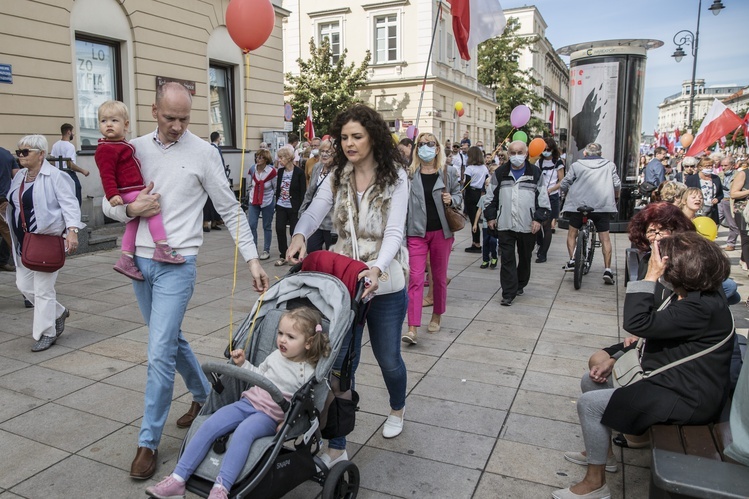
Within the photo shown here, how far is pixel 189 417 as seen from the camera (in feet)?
13.3

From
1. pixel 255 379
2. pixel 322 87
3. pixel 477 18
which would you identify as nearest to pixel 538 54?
pixel 322 87

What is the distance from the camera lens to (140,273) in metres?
3.50

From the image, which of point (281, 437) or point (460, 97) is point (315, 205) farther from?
point (460, 97)

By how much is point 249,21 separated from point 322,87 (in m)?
27.3

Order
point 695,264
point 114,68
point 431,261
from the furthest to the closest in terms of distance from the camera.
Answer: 1. point 114,68
2. point 431,261
3. point 695,264

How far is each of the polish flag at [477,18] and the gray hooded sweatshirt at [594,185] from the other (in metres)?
2.33

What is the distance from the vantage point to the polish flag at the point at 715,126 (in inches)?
532

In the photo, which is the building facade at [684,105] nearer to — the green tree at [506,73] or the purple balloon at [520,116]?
the green tree at [506,73]

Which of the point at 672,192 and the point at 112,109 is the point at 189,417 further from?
the point at 672,192

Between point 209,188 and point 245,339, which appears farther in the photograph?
point 209,188

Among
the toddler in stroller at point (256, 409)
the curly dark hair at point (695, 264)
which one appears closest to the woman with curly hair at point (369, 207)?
the toddler in stroller at point (256, 409)

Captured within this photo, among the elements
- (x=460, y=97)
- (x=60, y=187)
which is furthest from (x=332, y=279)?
(x=460, y=97)

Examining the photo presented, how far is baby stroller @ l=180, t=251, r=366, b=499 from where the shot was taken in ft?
8.63

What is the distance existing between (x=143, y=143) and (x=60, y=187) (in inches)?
103
